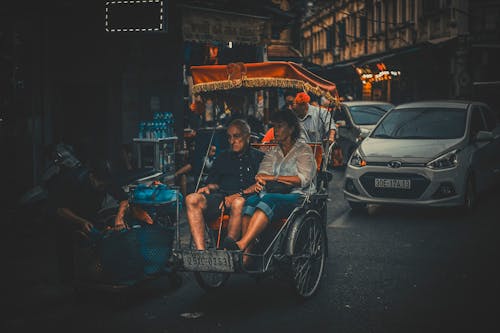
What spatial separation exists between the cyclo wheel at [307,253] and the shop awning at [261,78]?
1.74 meters

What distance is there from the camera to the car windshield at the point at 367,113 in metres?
18.1

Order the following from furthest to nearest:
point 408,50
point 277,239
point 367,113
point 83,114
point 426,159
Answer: point 408,50, point 367,113, point 83,114, point 426,159, point 277,239

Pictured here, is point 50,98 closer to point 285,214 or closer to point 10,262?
point 10,262

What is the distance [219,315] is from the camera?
562 cm

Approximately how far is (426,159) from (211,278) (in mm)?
4850

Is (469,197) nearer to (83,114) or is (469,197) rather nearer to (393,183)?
(393,183)

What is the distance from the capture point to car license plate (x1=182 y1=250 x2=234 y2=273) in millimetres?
5559

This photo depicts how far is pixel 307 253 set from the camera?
6219mm

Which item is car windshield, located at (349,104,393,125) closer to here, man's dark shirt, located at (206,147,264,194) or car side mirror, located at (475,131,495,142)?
car side mirror, located at (475,131,495,142)

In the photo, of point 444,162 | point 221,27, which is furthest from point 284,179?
point 221,27

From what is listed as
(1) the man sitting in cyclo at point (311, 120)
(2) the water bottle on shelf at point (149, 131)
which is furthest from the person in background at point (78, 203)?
(2) the water bottle on shelf at point (149, 131)

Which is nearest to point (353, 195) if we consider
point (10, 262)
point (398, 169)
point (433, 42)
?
point (398, 169)

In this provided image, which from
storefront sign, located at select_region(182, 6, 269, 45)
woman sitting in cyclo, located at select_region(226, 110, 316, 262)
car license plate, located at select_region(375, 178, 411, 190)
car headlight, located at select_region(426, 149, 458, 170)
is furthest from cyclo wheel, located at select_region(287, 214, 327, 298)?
storefront sign, located at select_region(182, 6, 269, 45)

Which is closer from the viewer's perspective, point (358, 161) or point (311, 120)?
point (311, 120)
